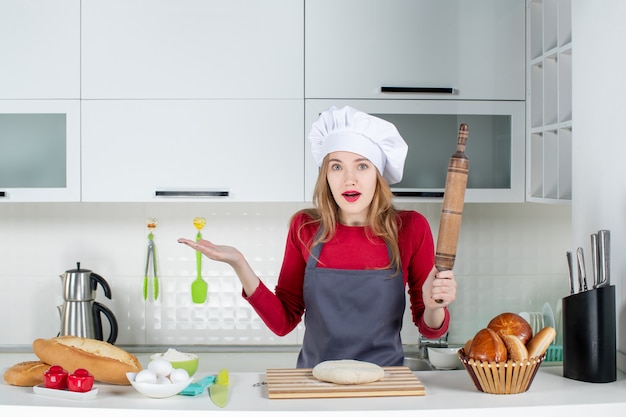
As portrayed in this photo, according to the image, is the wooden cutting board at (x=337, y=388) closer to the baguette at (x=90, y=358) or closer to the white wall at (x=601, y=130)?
the baguette at (x=90, y=358)

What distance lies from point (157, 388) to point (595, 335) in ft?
2.76

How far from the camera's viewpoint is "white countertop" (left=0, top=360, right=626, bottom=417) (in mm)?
1271

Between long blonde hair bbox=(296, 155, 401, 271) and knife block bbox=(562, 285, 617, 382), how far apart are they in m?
0.47

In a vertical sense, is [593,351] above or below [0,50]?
below

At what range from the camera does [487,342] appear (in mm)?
1371

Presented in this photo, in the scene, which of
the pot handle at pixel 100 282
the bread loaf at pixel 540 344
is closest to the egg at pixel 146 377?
the bread loaf at pixel 540 344

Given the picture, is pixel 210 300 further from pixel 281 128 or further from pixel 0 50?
pixel 0 50

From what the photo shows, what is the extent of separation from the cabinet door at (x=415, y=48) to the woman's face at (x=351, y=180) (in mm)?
684

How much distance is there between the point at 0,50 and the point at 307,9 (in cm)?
97

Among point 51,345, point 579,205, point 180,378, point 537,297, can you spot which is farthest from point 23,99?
point 537,297

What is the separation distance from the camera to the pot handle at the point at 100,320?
2598 mm

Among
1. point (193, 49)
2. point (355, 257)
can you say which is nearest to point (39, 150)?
point (193, 49)

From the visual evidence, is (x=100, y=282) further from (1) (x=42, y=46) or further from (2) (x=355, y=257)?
(2) (x=355, y=257)

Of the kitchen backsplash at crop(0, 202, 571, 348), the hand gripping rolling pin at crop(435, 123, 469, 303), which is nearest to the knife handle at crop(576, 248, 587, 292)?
the hand gripping rolling pin at crop(435, 123, 469, 303)
